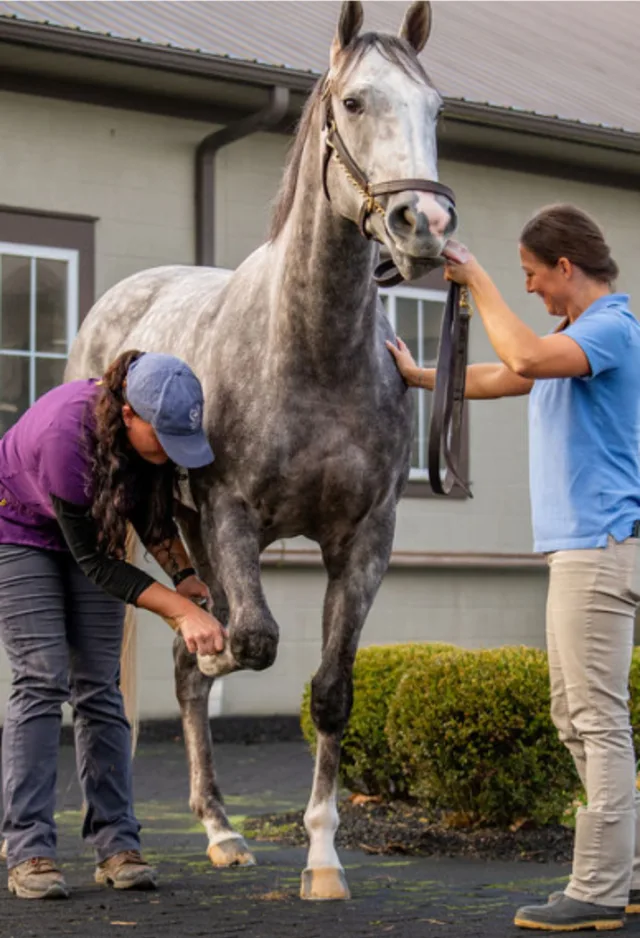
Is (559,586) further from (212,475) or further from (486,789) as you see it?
(486,789)

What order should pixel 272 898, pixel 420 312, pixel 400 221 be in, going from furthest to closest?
pixel 420 312
pixel 272 898
pixel 400 221

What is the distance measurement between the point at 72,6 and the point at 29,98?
87 centimetres

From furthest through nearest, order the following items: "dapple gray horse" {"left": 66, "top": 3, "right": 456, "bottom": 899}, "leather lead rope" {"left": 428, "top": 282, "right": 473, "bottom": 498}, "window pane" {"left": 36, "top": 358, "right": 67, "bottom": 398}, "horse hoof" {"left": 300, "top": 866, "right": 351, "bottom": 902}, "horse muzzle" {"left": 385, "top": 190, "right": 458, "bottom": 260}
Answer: "window pane" {"left": 36, "top": 358, "right": 67, "bottom": 398} → "horse hoof" {"left": 300, "top": 866, "right": 351, "bottom": 902} → "leather lead rope" {"left": 428, "top": 282, "right": 473, "bottom": 498} → "dapple gray horse" {"left": 66, "top": 3, "right": 456, "bottom": 899} → "horse muzzle" {"left": 385, "top": 190, "right": 458, "bottom": 260}

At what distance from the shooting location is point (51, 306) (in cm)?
1088

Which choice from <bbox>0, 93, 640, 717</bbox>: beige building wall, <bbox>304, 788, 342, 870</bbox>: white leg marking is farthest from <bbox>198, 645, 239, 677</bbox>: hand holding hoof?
<bbox>0, 93, 640, 717</bbox>: beige building wall

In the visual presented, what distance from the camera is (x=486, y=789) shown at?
680cm

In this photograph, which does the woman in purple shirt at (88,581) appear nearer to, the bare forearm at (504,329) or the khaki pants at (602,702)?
the bare forearm at (504,329)

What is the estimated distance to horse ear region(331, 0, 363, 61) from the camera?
16.1ft

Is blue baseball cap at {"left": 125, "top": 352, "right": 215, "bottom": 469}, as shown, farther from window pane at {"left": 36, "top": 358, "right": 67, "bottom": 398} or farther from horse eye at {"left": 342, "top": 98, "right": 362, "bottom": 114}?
window pane at {"left": 36, "top": 358, "right": 67, "bottom": 398}

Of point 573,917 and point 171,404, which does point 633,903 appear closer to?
point 573,917

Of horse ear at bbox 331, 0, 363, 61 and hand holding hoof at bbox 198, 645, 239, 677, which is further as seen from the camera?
hand holding hoof at bbox 198, 645, 239, 677

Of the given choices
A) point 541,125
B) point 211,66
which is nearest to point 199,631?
point 211,66

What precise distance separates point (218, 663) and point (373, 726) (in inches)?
84.7

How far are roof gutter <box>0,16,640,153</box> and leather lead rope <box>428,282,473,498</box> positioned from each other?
227 inches
